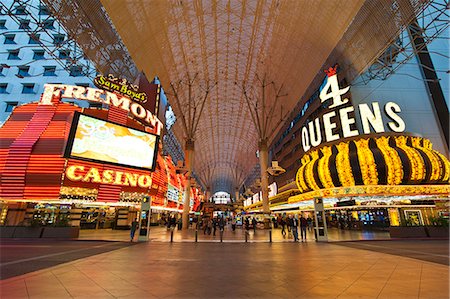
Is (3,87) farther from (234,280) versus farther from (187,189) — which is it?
(234,280)

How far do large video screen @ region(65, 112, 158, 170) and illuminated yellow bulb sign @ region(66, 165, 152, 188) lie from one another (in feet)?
7.35

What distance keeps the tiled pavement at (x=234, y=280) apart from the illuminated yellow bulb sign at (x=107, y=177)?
14.7m

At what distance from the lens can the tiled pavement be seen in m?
5.45

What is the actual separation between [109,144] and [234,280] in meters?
19.4

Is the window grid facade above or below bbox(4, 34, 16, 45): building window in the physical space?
below

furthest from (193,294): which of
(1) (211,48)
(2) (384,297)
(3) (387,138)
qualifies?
(1) (211,48)

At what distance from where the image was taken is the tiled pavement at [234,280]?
5449 mm

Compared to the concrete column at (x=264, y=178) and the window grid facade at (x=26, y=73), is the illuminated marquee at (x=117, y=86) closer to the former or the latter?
the window grid facade at (x=26, y=73)

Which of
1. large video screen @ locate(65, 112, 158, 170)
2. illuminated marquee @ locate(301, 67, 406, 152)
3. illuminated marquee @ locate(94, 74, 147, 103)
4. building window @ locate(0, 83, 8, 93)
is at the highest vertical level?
building window @ locate(0, 83, 8, 93)

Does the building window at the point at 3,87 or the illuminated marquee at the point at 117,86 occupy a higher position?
the building window at the point at 3,87

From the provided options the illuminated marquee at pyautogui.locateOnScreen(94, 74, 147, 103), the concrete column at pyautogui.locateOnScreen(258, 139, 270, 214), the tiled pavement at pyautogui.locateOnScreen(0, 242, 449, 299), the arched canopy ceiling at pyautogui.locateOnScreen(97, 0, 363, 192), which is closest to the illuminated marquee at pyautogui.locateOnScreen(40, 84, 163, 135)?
the illuminated marquee at pyautogui.locateOnScreen(94, 74, 147, 103)

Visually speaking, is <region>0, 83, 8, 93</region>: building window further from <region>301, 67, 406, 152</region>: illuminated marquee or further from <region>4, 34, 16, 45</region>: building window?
<region>301, 67, 406, 152</region>: illuminated marquee

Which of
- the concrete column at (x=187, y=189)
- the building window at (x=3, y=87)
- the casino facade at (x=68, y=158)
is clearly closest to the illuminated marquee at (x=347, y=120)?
the casino facade at (x=68, y=158)

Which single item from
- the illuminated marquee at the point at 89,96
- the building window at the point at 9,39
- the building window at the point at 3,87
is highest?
the building window at the point at 9,39
